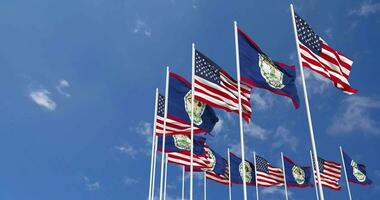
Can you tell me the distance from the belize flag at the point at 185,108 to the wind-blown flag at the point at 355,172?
2330 cm

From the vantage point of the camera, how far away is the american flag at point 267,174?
33.2 metres

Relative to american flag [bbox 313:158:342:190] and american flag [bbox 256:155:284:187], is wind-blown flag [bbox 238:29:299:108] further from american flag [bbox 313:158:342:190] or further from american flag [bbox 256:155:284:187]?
american flag [bbox 313:158:342:190]

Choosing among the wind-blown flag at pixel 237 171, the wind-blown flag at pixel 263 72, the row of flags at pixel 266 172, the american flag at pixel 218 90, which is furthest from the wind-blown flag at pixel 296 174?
the wind-blown flag at pixel 263 72

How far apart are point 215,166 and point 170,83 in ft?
39.7

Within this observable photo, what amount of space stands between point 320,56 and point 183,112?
8.29 meters

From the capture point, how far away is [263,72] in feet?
54.2

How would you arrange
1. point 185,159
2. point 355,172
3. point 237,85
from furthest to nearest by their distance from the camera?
point 355,172, point 185,159, point 237,85

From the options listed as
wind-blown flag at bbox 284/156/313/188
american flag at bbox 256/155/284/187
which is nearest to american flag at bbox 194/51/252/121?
american flag at bbox 256/155/284/187

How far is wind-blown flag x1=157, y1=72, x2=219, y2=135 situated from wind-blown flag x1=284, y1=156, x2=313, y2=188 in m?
16.1

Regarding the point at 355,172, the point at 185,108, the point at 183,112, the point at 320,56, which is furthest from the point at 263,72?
the point at 355,172

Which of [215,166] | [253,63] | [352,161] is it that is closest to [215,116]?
[253,63]

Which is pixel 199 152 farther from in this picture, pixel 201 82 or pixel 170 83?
pixel 201 82

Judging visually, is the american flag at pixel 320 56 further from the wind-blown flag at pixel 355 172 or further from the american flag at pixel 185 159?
the wind-blown flag at pixel 355 172

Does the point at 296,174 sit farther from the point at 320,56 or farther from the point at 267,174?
the point at 320,56
